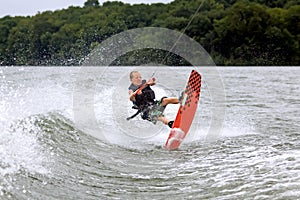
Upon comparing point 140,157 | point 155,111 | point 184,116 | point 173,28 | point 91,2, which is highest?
point 91,2

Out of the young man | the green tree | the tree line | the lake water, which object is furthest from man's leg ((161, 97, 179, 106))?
the green tree

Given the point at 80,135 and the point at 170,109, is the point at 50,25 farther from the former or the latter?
the point at 80,135

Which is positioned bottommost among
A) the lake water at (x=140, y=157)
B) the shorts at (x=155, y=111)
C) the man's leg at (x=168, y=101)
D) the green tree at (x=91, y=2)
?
the lake water at (x=140, y=157)

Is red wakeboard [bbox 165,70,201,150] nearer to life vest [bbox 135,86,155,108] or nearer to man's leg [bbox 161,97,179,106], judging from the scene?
man's leg [bbox 161,97,179,106]

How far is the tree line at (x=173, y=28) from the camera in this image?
1999 inches

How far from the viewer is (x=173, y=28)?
56.7 metres

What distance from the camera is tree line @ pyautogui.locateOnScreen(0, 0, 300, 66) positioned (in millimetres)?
50775

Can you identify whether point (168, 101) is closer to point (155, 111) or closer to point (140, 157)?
point (155, 111)

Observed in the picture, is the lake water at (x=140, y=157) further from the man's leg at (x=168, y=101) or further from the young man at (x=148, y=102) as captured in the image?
the man's leg at (x=168, y=101)

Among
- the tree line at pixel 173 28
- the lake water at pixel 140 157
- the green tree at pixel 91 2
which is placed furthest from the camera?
the green tree at pixel 91 2

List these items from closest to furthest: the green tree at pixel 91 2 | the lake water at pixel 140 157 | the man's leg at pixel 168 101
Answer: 1. the lake water at pixel 140 157
2. the man's leg at pixel 168 101
3. the green tree at pixel 91 2

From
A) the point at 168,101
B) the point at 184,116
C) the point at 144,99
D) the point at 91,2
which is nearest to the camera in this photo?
the point at 184,116

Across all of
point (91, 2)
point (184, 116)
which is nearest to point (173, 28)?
point (91, 2)

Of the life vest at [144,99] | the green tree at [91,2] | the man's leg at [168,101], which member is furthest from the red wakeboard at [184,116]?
the green tree at [91,2]
